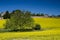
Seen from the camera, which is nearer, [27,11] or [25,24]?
[25,24]

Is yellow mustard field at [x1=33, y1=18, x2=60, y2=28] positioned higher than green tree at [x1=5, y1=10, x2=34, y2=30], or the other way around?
green tree at [x1=5, y1=10, x2=34, y2=30]

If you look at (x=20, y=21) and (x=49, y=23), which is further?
(x=49, y=23)

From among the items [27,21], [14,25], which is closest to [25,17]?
[27,21]

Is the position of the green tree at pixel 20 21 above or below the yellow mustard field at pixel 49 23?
above

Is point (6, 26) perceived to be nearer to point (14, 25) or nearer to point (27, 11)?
point (14, 25)

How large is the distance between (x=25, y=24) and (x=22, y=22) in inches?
65.5

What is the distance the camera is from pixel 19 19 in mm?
81875

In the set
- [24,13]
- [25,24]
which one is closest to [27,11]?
[24,13]

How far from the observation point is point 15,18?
82.5 meters

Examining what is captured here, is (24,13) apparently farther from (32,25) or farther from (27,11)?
(32,25)

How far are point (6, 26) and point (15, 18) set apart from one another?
5382 mm

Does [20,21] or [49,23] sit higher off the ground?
[20,21]

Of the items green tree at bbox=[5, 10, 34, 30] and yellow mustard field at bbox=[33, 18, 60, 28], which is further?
yellow mustard field at bbox=[33, 18, 60, 28]

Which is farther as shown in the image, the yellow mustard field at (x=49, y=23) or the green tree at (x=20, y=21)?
the yellow mustard field at (x=49, y=23)
